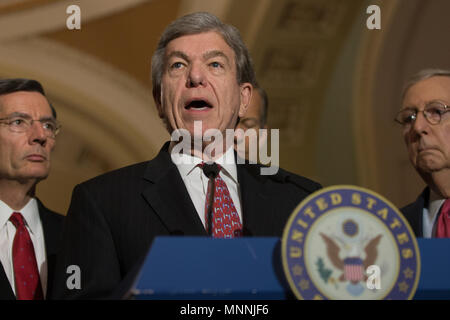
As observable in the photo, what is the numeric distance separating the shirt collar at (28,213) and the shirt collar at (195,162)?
923 mm

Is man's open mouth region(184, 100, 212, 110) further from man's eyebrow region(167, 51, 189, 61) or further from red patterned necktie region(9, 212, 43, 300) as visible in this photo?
red patterned necktie region(9, 212, 43, 300)

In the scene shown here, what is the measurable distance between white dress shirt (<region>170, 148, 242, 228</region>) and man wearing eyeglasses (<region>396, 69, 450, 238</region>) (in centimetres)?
68

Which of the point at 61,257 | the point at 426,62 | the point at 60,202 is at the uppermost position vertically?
the point at 426,62

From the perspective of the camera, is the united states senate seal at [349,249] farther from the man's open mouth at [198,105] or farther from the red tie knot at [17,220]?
the red tie knot at [17,220]

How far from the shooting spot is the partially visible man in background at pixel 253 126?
3.25 meters

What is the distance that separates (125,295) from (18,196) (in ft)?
5.02

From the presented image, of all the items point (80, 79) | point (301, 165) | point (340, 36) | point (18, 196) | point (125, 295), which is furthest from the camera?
point (80, 79)

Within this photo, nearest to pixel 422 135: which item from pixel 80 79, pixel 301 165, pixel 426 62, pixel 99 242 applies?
pixel 99 242

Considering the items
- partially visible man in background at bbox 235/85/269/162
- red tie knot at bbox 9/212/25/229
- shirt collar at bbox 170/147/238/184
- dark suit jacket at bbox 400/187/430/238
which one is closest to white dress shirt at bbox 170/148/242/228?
shirt collar at bbox 170/147/238/184

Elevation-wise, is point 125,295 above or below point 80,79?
below

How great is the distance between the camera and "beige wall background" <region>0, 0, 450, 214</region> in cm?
498

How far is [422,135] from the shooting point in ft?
7.45

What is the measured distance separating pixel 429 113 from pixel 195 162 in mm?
880

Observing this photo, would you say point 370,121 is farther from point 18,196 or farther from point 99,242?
point 99,242
